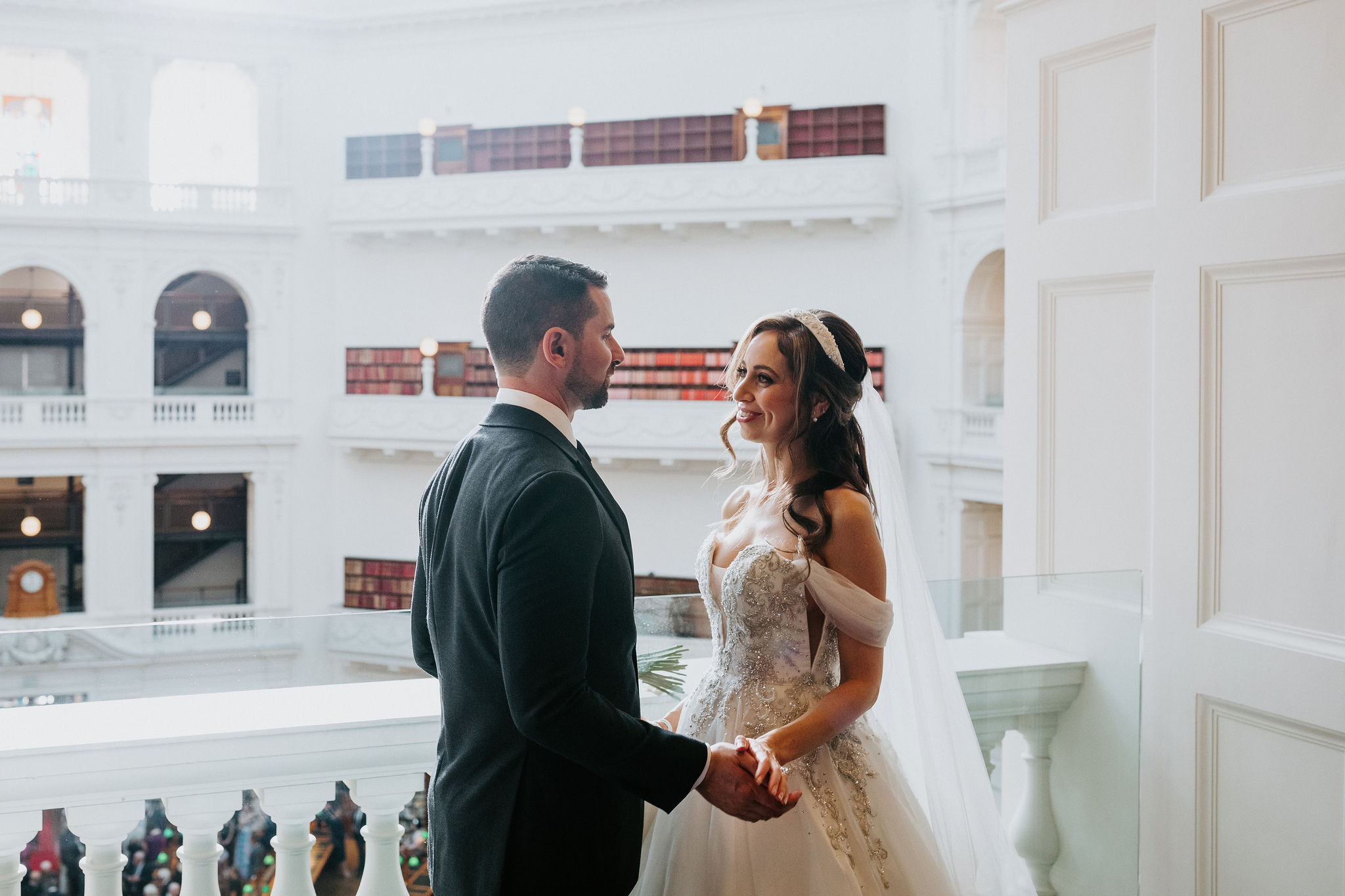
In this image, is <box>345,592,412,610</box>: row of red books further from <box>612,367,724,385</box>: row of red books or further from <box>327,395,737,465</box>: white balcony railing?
<box>612,367,724,385</box>: row of red books

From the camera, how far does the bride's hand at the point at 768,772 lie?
179 cm

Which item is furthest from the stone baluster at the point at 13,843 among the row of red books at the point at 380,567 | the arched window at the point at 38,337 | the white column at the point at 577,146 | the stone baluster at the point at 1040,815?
the arched window at the point at 38,337

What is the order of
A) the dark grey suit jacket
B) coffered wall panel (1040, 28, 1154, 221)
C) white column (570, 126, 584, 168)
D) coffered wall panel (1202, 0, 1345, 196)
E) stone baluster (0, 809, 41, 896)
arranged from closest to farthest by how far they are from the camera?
1. the dark grey suit jacket
2. stone baluster (0, 809, 41, 896)
3. coffered wall panel (1202, 0, 1345, 196)
4. coffered wall panel (1040, 28, 1154, 221)
5. white column (570, 126, 584, 168)

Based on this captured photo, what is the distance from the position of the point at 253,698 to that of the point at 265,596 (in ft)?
45.5

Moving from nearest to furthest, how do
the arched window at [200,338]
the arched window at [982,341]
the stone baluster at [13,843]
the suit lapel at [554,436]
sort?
the suit lapel at [554,436]
the stone baluster at [13,843]
the arched window at [982,341]
the arched window at [200,338]

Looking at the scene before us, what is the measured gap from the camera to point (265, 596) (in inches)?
595

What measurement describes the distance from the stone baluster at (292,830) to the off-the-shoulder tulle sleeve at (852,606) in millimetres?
1021

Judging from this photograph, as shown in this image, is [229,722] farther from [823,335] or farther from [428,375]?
[428,375]

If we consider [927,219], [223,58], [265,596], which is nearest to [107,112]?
[223,58]

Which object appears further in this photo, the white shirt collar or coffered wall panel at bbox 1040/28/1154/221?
coffered wall panel at bbox 1040/28/1154/221

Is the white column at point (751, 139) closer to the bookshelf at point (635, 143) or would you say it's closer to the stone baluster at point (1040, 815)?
the bookshelf at point (635, 143)

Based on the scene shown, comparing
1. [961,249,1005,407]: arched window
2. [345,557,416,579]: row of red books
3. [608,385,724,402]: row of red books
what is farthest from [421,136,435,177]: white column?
[961,249,1005,407]: arched window

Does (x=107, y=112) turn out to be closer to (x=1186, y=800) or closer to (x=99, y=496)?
(x=99, y=496)

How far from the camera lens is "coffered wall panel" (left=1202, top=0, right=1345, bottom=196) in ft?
7.55
